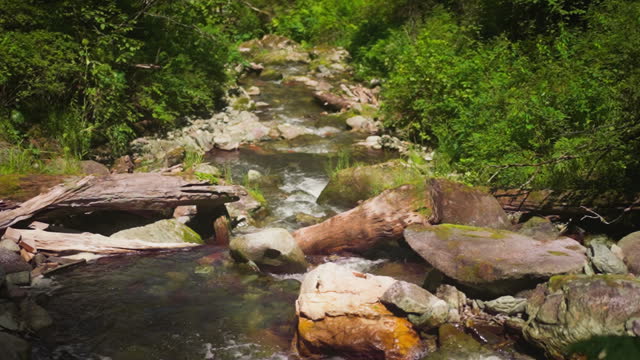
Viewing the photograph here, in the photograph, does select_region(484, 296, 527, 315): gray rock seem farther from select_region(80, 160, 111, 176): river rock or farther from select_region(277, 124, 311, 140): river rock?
select_region(277, 124, 311, 140): river rock

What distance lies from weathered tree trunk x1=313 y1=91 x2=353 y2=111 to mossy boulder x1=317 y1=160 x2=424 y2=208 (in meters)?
6.33

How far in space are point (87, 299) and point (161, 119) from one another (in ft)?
20.7

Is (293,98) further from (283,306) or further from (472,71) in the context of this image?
(283,306)

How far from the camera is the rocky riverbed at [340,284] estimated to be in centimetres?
427

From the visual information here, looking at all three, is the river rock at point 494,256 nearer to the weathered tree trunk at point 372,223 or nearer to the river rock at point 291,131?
the weathered tree trunk at point 372,223

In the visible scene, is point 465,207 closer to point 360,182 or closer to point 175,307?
point 360,182

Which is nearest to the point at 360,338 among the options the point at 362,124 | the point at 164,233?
the point at 164,233

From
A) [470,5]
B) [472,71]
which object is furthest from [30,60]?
[470,5]

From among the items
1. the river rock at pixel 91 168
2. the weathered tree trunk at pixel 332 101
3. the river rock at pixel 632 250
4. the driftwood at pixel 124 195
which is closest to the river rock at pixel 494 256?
the river rock at pixel 632 250

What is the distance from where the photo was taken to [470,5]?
1398cm

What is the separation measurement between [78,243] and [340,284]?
361 cm

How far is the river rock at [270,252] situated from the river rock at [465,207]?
197 cm

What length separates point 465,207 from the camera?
6539 mm

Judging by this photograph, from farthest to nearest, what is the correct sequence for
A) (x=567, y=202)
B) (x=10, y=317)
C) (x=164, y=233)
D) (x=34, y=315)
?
1. (x=164, y=233)
2. (x=567, y=202)
3. (x=34, y=315)
4. (x=10, y=317)
